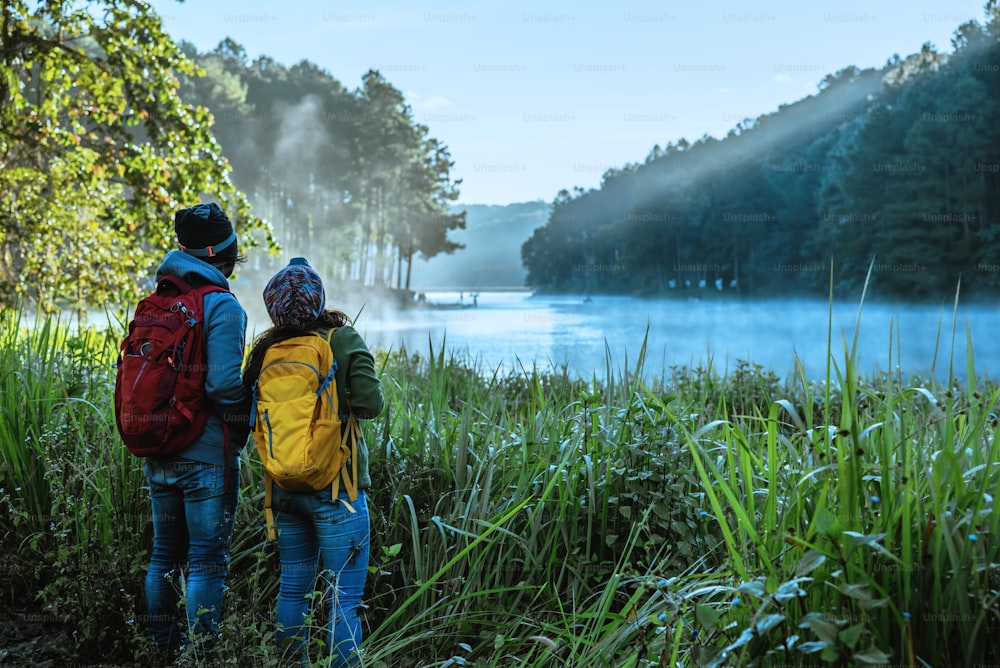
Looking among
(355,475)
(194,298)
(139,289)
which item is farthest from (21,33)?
(355,475)

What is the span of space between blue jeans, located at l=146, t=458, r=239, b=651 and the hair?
402 millimetres

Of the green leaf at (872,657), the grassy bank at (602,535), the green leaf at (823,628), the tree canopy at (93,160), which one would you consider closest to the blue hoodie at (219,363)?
the grassy bank at (602,535)

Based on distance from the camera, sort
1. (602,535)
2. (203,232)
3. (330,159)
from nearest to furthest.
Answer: (203,232) → (602,535) → (330,159)

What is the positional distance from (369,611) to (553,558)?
89cm

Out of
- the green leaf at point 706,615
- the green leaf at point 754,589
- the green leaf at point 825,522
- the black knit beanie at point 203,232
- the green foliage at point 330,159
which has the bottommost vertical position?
the green leaf at point 706,615

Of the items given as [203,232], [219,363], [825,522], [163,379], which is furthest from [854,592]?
[203,232]

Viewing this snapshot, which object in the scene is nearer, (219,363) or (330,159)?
(219,363)

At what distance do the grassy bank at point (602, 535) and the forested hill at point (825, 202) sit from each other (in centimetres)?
3677

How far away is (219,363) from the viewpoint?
314 centimetres

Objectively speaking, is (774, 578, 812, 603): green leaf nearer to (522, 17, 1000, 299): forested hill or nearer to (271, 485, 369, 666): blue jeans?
(271, 485, 369, 666): blue jeans

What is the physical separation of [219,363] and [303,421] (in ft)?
1.65

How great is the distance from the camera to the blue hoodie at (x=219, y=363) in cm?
313

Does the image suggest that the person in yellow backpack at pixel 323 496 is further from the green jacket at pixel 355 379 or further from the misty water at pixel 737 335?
the misty water at pixel 737 335

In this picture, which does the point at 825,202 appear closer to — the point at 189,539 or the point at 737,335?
the point at 737,335
